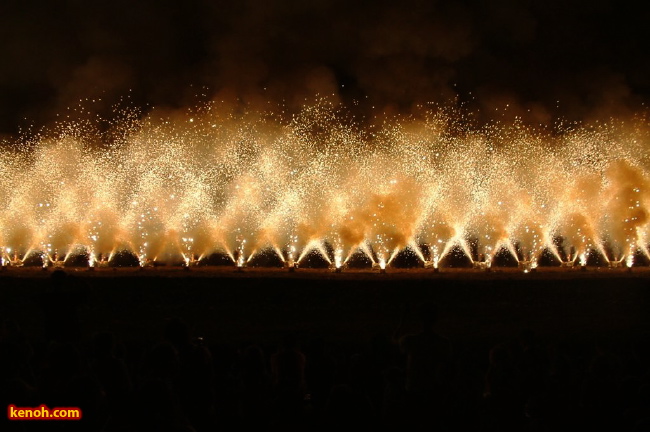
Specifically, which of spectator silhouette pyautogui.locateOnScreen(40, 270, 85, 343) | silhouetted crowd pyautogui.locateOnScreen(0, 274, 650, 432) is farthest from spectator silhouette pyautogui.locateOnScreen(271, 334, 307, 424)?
spectator silhouette pyautogui.locateOnScreen(40, 270, 85, 343)

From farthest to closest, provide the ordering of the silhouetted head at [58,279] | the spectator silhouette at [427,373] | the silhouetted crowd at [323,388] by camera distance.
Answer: the silhouetted head at [58,279] < the spectator silhouette at [427,373] < the silhouetted crowd at [323,388]

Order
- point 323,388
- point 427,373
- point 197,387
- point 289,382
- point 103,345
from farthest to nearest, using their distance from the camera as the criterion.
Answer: point 323,388
point 289,382
point 103,345
point 197,387
point 427,373

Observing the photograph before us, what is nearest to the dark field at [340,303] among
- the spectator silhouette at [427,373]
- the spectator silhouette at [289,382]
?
the spectator silhouette at [289,382]

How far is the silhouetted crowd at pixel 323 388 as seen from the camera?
190 inches

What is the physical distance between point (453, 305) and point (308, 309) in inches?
136

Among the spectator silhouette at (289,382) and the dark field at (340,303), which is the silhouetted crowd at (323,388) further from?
the dark field at (340,303)

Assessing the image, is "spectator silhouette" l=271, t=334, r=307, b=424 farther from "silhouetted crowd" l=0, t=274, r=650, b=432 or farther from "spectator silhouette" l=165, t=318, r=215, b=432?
"spectator silhouette" l=165, t=318, r=215, b=432

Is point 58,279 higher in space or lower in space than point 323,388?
higher

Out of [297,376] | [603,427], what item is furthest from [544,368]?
[297,376]

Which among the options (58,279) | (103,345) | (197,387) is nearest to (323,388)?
(197,387)

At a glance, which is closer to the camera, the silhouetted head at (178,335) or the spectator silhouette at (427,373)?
the spectator silhouette at (427,373)

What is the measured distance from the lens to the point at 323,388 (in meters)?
7.21

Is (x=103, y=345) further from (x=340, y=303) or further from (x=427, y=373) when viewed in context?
(x=340, y=303)

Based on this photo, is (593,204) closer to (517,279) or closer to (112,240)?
(517,279)
